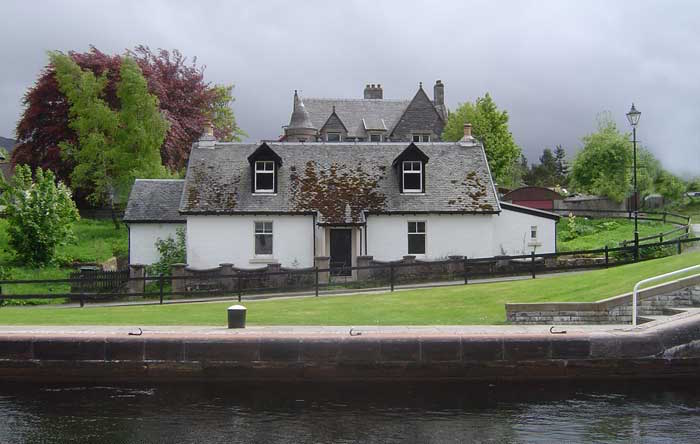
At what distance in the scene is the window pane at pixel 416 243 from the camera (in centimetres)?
3219

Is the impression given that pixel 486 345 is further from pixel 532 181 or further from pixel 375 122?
pixel 532 181

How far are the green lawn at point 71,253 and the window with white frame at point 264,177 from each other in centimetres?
927

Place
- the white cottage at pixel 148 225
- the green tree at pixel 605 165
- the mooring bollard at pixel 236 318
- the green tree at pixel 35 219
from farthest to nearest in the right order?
the green tree at pixel 605 165 → the white cottage at pixel 148 225 → the green tree at pixel 35 219 → the mooring bollard at pixel 236 318

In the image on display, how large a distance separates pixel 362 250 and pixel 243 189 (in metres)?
6.03

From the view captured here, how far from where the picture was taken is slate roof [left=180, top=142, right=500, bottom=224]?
104ft

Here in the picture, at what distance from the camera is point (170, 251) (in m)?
33.2

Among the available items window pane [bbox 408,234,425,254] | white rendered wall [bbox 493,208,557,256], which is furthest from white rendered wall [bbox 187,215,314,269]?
Result: white rendered wall [bbox 493,208,557,256]

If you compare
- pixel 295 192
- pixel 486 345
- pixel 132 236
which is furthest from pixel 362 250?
pixel 486 345

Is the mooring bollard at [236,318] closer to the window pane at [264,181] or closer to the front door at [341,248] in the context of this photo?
the front door at [341,248]

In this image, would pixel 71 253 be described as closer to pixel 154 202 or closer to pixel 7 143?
pixel 154 202

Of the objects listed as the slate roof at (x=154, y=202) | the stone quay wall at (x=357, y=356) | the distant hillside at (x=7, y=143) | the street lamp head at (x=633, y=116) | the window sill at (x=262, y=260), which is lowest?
the stone quay wall at (x=357, y=356)

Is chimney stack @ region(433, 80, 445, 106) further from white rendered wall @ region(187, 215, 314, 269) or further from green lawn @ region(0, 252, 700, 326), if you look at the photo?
green lawn @ region(0, 252, 700, 326)

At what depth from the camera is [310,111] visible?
69625 millimetres

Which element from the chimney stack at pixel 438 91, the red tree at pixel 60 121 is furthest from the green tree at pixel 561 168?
the red tree at pixel 60 121
